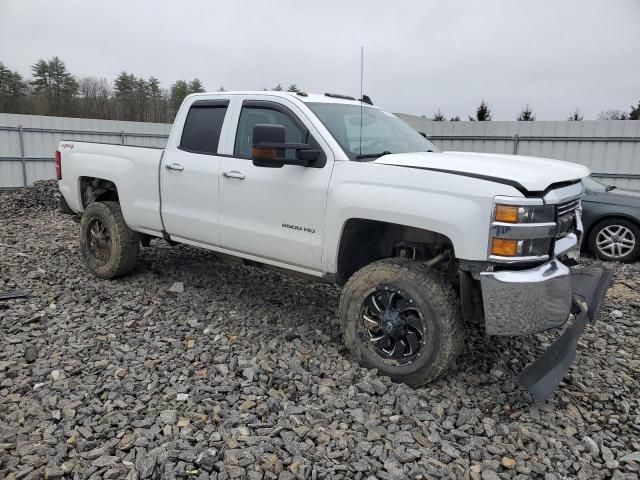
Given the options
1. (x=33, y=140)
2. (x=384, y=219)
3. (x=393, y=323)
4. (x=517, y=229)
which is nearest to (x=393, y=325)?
(x=393, y=323)

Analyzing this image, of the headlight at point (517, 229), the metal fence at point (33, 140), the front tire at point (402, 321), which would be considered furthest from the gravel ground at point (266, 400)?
the metal fence at point (33, 140)

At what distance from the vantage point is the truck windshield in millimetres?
3982

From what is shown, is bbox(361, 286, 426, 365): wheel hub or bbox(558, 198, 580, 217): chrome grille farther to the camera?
bbox(361, 286, 426, 365): wheel hub

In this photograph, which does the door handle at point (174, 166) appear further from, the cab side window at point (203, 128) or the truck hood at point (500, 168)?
the truck hood at point (500, 168)

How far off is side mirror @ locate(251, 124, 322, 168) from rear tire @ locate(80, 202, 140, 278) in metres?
2.54

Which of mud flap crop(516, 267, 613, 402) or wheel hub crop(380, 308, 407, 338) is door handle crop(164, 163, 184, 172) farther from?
mud flap crop(516, 267, 613, 402)

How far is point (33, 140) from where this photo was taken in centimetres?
1409

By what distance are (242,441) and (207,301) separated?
244cm

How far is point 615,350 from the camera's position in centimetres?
436

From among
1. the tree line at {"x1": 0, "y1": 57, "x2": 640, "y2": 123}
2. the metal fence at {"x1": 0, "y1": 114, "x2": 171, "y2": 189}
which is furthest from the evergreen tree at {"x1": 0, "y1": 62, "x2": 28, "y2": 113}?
the metal fence at {"x1": 0, "y1": 114, "x2": 171, "y2": 189}

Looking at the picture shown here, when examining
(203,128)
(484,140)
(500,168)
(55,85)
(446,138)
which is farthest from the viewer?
(55,85)

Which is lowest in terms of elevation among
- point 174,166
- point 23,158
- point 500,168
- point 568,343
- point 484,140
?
point 568,343

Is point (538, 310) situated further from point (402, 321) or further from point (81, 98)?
point (81, 98)

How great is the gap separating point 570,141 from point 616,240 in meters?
5.14
